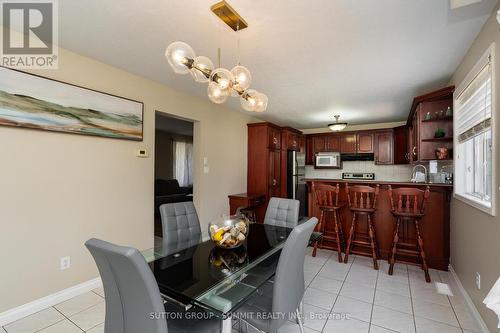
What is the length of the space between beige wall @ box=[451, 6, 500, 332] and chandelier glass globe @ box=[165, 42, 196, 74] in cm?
210

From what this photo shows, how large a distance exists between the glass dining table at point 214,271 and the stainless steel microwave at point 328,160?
431 cm

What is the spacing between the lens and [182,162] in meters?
7.57

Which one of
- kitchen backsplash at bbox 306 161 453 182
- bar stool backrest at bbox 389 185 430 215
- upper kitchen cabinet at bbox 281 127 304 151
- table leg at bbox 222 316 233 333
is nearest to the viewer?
table leg at bbox 222 316 233 333

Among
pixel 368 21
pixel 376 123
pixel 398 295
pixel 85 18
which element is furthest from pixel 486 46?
pixel 376 123

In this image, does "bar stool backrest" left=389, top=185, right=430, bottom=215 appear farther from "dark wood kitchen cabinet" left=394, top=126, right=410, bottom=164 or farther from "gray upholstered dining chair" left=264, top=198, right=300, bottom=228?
"dark wood kitchen cabinet" left=394, top=126, right=410, bottom=164

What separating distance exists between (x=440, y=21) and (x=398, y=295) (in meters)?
2.47

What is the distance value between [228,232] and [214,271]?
36cm

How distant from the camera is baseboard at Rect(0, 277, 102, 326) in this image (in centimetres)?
189

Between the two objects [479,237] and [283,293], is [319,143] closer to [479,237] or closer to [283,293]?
[479,237]

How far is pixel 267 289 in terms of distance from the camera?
168 cm

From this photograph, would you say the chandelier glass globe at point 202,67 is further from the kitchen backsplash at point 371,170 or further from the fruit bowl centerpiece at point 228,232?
the kitchen backsplash at point 371,170

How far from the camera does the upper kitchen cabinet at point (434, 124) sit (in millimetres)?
2877

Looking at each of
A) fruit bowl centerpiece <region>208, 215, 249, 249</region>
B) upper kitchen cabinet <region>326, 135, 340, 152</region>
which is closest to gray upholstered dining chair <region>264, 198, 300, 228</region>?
fruit bowl centerpiece <region>208, 215, 249, 249</region>

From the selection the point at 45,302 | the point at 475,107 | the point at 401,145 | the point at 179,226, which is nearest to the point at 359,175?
the point at 401,145
